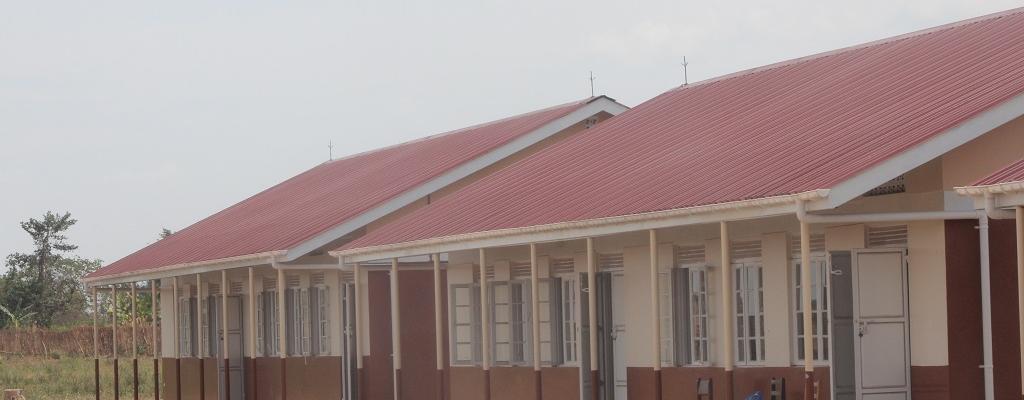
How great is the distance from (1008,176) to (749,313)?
18.0ft

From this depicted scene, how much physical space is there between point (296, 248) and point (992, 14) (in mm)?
8874

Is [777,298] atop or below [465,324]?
atop

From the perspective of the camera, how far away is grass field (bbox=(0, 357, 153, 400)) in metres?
37.5

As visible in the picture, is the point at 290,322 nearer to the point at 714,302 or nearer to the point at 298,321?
the point at 298,321

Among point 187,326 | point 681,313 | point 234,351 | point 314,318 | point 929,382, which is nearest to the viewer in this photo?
point 929,382

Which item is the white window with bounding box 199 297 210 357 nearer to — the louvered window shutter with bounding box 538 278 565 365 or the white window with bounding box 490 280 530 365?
the white window with bounding box 490 280 530 365

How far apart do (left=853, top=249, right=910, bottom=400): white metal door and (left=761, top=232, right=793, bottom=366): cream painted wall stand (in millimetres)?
1440

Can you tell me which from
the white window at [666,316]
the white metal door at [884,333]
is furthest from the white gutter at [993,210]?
the white window at [666,316]

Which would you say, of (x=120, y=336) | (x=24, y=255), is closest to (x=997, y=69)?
(x=120, y=336)

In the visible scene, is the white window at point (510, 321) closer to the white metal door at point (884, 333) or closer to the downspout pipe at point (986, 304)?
the white metal door at point (884, 333)

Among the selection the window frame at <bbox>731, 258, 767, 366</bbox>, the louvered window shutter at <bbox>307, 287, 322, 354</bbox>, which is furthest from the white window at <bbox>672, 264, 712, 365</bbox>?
the louvered window shutter at <bbox>307, 287, 322, 354</bbox>

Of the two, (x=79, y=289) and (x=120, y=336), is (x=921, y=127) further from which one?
(x=79, y=289)

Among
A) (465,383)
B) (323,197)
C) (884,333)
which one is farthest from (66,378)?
(884,333)

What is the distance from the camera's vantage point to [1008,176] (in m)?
12.0
